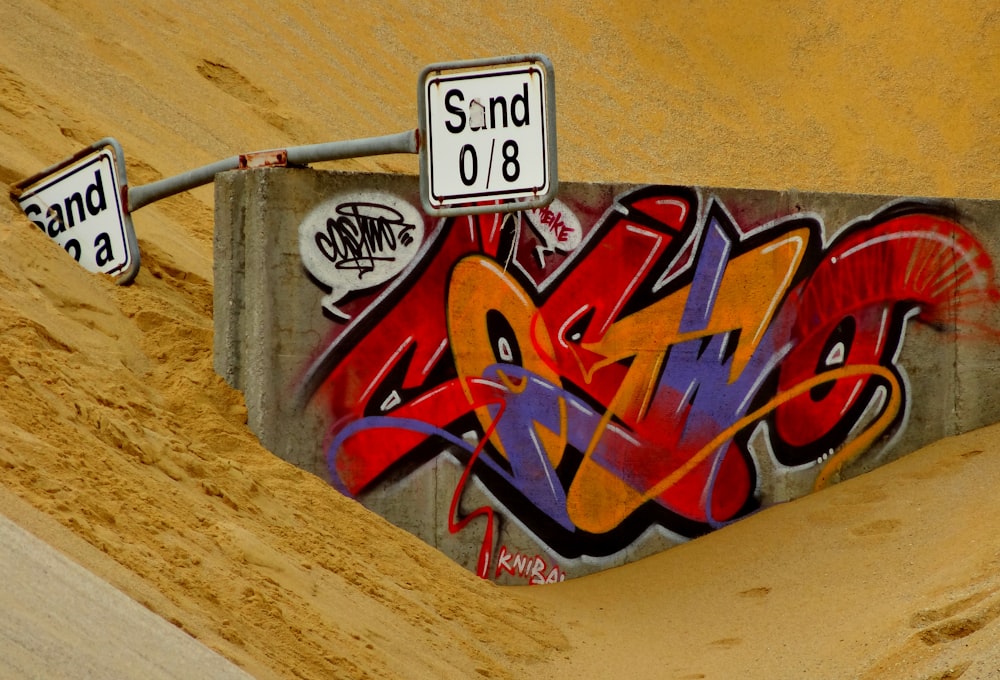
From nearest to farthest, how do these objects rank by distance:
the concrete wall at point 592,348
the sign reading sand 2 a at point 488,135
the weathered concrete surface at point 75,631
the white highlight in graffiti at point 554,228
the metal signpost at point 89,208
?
the weathered concrete surface at point 75,631, the sign reading sand 2 a at point 488,135, the concrete wall at point 592,348, the metal signpost at point 89,208, the white highlight in graffiti at point 554,228

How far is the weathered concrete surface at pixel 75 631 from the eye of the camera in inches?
200

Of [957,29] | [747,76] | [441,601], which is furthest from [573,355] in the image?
[957,29]

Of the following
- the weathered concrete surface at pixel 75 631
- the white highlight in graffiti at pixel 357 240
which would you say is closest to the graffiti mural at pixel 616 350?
the white highlight in graffiti at pixel 357 240

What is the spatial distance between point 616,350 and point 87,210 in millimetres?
3397

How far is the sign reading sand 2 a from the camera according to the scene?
8.08 meters

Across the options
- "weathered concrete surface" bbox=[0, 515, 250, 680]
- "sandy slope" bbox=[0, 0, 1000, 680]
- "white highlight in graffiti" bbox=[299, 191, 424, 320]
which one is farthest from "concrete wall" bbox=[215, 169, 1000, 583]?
"weathered concrete surface" bbox=[0, 515, 250, 680]

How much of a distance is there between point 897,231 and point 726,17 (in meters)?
13.7

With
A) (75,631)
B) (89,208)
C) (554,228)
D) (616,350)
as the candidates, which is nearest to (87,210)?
(89,208)

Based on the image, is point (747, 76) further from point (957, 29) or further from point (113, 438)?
point (113, 438)

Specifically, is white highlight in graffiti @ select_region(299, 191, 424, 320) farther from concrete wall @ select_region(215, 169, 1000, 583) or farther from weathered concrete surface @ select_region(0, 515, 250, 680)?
weathered concrete surface @ select_region(0, 515, 250, 680)

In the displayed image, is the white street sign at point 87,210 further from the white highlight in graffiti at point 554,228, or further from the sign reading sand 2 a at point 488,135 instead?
the white highlight in graffiti at point 554,228

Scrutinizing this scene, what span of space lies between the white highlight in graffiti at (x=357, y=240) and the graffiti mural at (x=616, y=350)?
0.04 feet

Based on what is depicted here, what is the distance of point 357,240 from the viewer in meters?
8.95

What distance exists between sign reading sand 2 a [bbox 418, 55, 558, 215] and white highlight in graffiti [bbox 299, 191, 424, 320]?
2.47 feet
